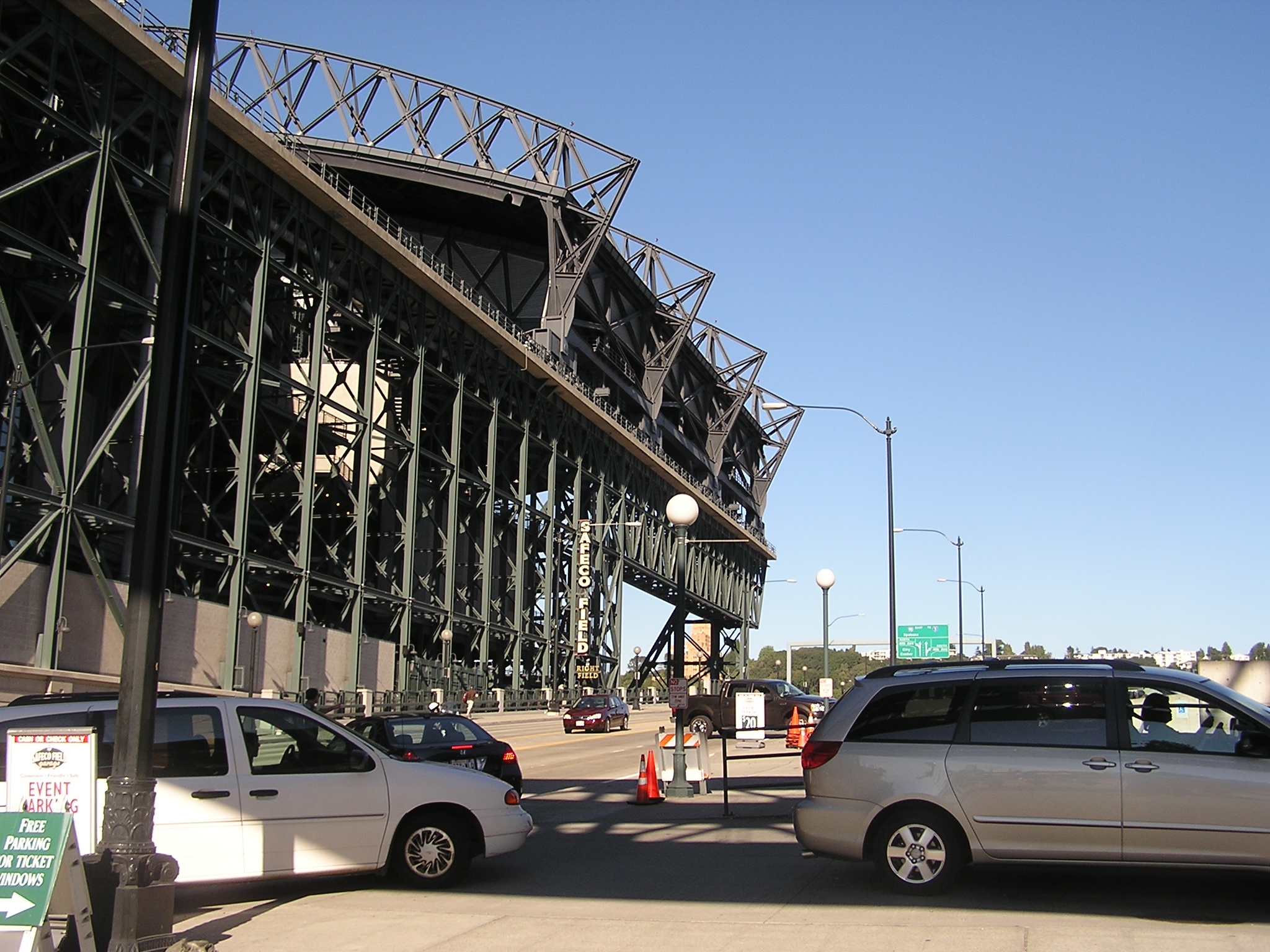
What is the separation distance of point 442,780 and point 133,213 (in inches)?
1064

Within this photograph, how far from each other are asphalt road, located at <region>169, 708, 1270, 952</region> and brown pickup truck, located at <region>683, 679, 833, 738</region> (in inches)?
781

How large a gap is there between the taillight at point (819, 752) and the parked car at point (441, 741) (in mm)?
7132

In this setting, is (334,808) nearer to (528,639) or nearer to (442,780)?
(442,780)

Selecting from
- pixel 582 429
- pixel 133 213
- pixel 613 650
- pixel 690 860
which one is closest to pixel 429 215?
pixel 582 429

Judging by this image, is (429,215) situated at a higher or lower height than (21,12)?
higher

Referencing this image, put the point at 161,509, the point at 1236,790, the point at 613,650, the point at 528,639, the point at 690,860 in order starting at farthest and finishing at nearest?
the point at 613,650, the point at 528,639, the point at 690,860, the point at 1236,790, the point at 161,509

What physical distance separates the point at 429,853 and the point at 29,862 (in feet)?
13.6

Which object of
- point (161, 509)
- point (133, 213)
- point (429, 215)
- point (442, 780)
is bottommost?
point (442, 780)

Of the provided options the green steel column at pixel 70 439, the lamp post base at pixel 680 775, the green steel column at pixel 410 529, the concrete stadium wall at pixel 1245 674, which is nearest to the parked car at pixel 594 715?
the green steel column at pixel 410 529

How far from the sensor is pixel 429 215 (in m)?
66.6

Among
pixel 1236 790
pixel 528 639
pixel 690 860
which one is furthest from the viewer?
pixel 528 639

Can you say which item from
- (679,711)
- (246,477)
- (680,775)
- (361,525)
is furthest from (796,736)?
(361,525)

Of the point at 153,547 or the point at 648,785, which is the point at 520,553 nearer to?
the point at 648,785

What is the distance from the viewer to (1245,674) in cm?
1717
